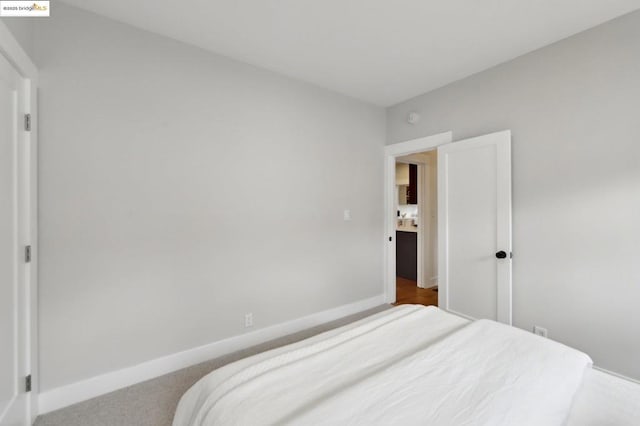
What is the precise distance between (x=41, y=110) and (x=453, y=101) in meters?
3.43

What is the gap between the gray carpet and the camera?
5.55 feet

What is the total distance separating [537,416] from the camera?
940 millimetres

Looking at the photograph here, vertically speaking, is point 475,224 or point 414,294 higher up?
point 475,224

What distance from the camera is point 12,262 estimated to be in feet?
4.83

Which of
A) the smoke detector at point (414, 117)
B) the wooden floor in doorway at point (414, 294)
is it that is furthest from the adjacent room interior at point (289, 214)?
the wooden floor in doorway at point (414, 294)

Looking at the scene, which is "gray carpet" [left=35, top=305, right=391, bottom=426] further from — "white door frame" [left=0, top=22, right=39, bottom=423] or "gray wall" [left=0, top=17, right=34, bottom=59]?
"gray wall" [left=0, top=17, right=34, bottom=59]

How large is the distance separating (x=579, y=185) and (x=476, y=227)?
32.2 inches

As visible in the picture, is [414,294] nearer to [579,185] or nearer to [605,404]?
[579,185]

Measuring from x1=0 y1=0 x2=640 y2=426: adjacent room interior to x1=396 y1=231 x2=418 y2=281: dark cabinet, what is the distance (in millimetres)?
1913

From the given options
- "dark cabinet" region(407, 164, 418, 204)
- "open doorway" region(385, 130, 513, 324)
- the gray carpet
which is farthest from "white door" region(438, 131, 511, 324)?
the gray carpet

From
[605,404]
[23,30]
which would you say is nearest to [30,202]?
[23,30]

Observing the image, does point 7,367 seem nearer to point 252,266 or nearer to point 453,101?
point 252,266

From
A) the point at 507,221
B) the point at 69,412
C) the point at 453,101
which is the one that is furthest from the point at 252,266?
the point at 453,101

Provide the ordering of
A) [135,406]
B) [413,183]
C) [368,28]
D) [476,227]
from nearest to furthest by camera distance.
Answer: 1. [135,406]
2. [368,28]
3. [476,227]
4. [413,183]
